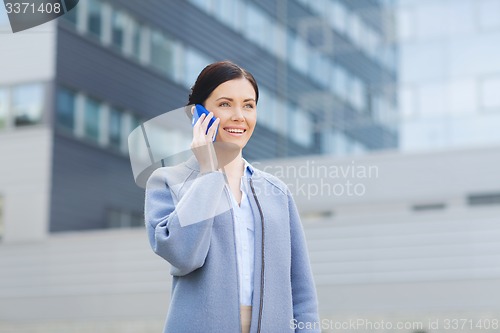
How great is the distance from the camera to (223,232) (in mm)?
2125

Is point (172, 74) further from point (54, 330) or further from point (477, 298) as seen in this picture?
point (477, 298)

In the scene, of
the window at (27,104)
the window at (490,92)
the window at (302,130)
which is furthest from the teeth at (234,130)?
the window at (27,104)

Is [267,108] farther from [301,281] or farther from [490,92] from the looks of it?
[301,281]

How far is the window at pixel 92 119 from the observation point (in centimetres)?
1474

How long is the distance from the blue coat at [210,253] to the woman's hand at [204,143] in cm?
4

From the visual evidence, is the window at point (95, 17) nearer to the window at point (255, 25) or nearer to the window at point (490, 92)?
the window at point (255, 25)

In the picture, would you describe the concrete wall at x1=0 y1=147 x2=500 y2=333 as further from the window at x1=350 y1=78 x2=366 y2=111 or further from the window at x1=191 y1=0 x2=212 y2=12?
the window at x1=191 y1=0 x2=212 y2=12

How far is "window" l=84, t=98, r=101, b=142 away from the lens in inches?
580

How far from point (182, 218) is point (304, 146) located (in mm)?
12062

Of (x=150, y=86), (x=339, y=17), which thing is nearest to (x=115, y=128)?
(x=150, y=86)

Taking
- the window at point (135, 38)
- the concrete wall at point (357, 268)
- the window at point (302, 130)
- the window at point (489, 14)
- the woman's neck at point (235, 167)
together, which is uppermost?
the window at point (135, 38)

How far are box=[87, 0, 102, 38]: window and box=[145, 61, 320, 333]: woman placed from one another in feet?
41.7

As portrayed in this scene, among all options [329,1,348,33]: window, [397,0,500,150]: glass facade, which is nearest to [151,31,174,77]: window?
[329,1,348,33]: window

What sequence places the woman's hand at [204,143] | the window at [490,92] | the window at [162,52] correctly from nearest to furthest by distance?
the woman's hand at [204,143] < the window at [490,92] < the window at [162,52]
